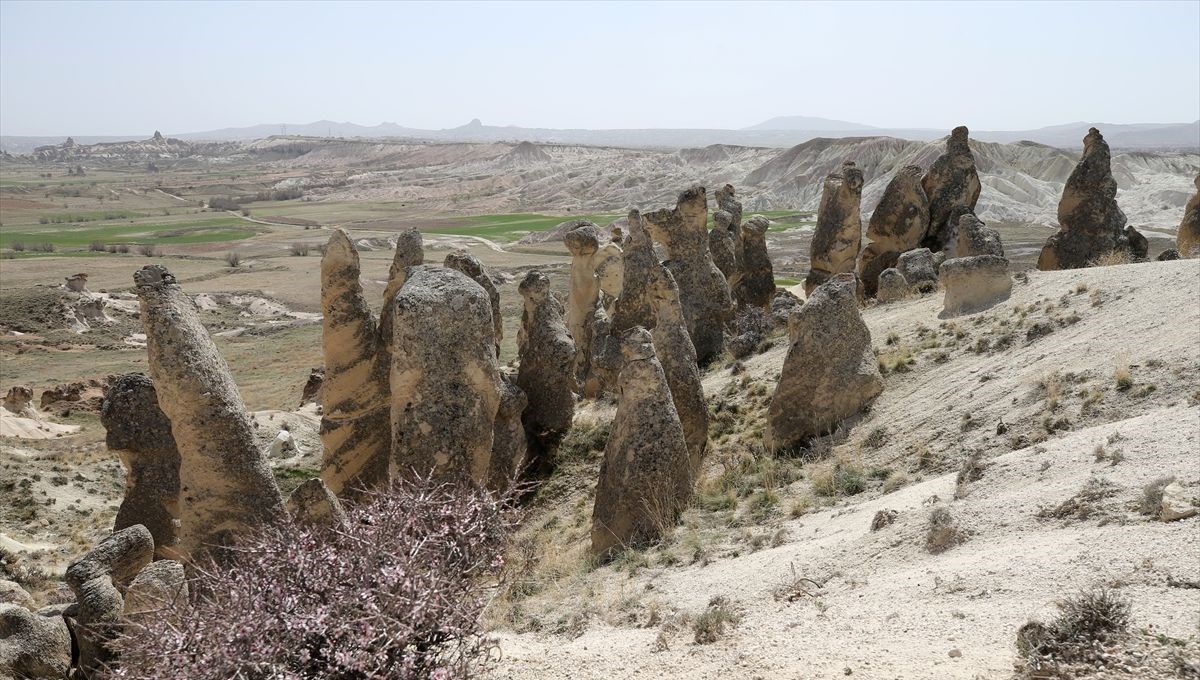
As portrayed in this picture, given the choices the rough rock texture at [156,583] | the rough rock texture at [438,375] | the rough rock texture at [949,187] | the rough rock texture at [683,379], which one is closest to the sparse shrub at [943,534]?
the rough rock texture at [438,375]

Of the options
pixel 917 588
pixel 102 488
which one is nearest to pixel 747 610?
pixel 917 588

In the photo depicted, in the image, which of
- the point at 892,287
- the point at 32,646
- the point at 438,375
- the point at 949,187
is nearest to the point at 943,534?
the point at 438,375

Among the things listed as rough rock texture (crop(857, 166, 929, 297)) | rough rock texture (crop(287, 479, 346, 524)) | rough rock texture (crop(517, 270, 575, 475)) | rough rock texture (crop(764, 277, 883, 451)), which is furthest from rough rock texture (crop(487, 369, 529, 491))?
rough rock texture (crop(857, 166, 929, 297))

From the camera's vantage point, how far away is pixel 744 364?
1582 centimetres

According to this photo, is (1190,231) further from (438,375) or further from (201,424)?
(201,424)

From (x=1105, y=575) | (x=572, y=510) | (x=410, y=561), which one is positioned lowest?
(x=572, y=510)

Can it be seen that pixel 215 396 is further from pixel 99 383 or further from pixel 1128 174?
pixel 1128 174

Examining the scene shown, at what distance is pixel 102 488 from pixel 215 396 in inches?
468

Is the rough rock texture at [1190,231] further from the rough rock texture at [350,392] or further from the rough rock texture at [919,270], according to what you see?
the rough rock texture at [350,392]

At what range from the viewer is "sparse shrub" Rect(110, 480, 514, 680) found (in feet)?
13.3

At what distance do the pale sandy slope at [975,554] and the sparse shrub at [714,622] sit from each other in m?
0.09

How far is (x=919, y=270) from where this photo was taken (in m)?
17.6

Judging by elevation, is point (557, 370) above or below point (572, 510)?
above

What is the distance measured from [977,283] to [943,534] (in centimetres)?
805
